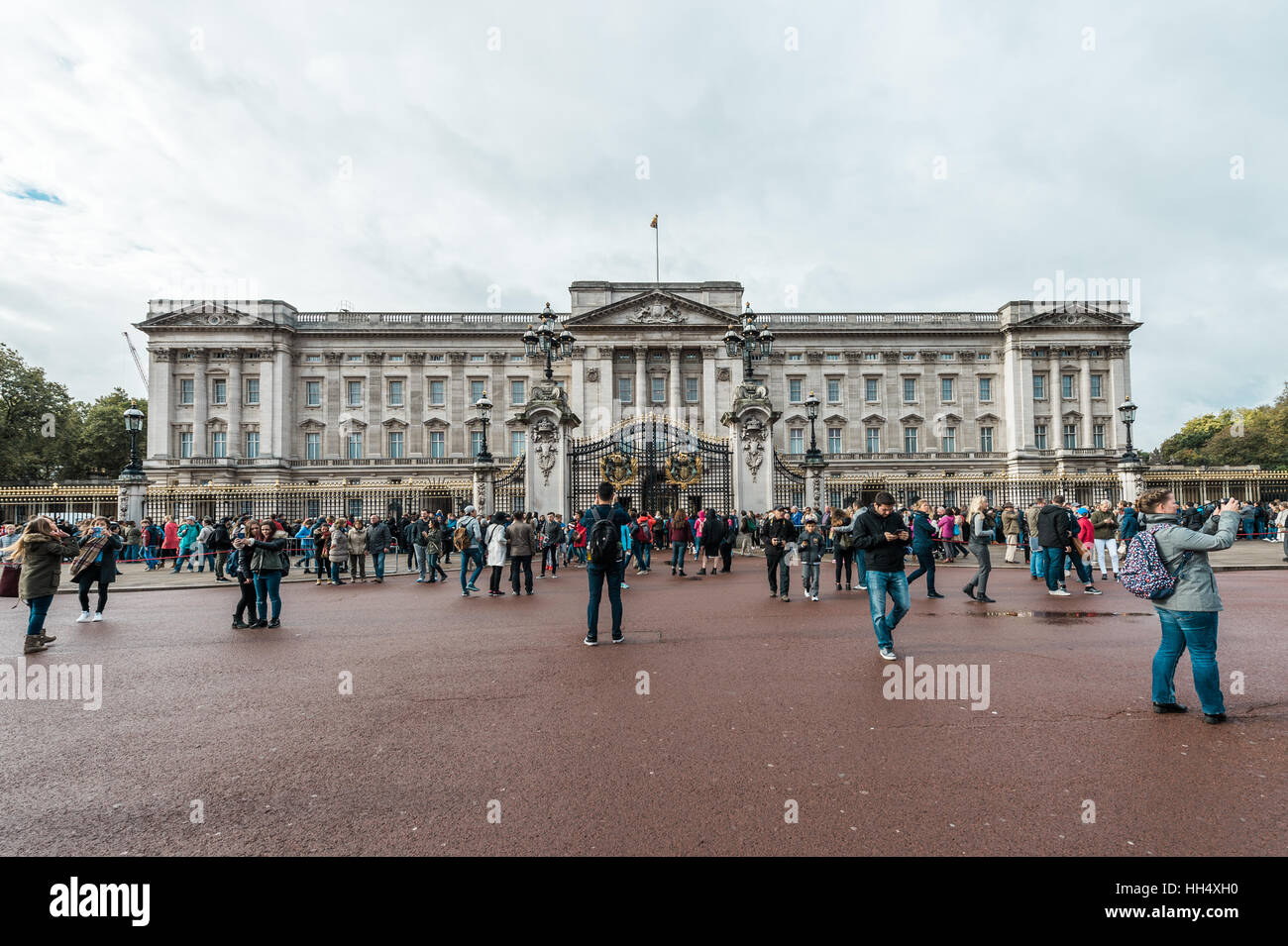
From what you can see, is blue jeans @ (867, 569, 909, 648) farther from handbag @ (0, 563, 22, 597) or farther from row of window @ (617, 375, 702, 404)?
row of window @ (617, 375, 702, 404)

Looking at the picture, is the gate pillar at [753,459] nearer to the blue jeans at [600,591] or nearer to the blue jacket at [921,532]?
the blue jacket at [921,532]

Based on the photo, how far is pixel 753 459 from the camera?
22.5m

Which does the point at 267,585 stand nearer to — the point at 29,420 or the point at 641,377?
the point at 641,377

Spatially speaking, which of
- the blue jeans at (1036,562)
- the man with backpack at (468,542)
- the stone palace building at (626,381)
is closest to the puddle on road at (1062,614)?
the blue jeans at (1036,562)

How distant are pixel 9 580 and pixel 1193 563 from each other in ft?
42.7

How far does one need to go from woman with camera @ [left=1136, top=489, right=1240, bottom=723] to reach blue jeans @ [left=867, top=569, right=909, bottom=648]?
7.78 feet

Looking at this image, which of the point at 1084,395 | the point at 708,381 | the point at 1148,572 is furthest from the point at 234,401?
the point at 1084,395

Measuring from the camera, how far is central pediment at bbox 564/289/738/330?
53.8 metres

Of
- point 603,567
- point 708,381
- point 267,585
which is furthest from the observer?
point 708,381

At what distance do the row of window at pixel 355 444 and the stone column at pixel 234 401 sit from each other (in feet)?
2.88

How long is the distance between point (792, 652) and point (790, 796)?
3823mm

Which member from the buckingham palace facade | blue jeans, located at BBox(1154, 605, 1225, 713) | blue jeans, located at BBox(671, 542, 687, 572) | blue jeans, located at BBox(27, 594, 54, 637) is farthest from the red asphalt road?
the buckingham palace facade

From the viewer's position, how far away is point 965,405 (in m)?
58.0

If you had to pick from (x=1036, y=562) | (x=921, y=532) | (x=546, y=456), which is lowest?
(x=1036, y=562)
